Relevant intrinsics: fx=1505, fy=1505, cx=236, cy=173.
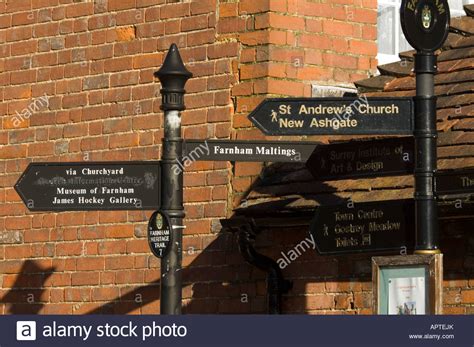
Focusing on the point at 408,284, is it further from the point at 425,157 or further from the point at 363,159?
the point at 363,159

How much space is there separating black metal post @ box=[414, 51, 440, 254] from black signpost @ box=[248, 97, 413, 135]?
137mm

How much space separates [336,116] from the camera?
995cm

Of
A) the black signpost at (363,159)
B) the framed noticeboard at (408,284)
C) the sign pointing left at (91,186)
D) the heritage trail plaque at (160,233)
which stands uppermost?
the black signpost at (363,159)

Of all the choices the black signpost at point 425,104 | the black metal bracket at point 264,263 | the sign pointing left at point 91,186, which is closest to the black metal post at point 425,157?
the black signpost at point 425,104

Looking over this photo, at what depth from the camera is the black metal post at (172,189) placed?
10008 mm

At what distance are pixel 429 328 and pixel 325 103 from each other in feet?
5.89

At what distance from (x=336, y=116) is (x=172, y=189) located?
1.21m

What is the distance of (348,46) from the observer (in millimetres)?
13047

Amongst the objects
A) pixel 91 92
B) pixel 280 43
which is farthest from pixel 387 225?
pixel 91 92

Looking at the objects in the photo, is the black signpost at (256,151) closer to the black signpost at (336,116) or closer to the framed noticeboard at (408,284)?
the black signpost at (336,116)

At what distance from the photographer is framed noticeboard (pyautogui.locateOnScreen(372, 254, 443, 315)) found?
9.14m

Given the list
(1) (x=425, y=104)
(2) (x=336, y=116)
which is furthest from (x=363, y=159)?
(1) (x=425, y=104)

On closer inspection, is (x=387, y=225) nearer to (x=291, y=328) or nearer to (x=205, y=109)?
(x=291, y=328)

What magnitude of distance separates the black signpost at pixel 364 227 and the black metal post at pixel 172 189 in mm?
936
